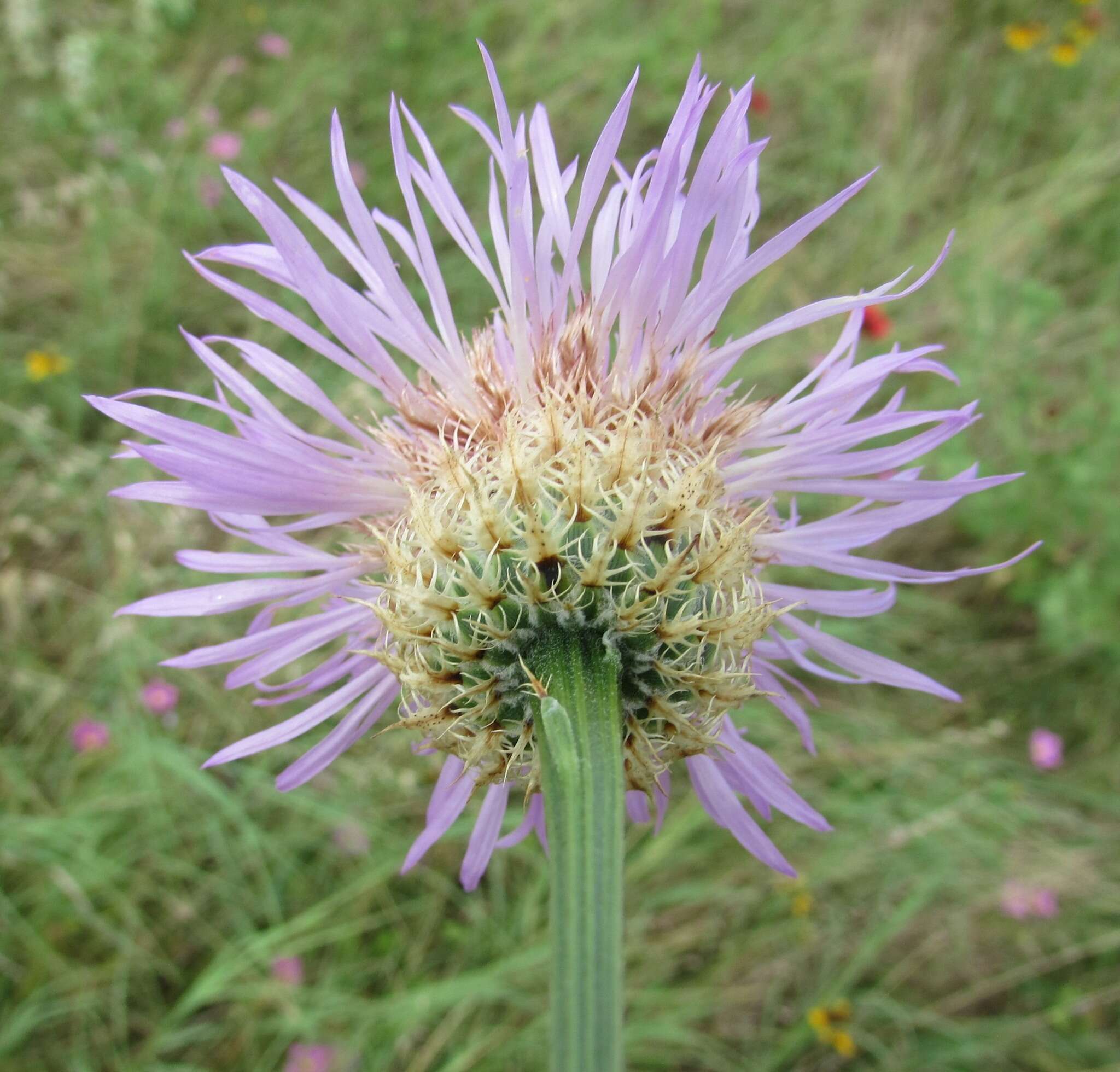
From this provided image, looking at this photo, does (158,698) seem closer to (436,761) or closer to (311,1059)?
(436,761)

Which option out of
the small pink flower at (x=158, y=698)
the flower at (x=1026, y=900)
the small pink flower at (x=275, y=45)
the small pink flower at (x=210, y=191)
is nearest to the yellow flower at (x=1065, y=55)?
the small pink flower at (x=275, y=45)

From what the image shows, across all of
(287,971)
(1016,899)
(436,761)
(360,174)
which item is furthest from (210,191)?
(1016,899)

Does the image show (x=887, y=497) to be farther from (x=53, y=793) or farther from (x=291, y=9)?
(x=291, y=9)

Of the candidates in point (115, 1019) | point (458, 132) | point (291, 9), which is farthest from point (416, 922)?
point (291, 9)

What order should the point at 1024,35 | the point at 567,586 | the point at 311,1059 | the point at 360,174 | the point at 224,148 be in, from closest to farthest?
the point at 567,586, the point at 311,1059, the point at 224,148, the point at 360,174, the point at 1024,35

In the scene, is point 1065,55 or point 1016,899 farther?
point 1065,55

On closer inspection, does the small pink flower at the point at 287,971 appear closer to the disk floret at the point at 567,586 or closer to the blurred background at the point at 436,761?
the blurred background at the point at 436,761
